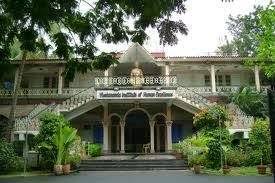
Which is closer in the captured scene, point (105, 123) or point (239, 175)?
point (239, 175)

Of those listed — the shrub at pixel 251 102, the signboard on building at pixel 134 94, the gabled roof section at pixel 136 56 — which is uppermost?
the gabled roof section at pixel 136 56

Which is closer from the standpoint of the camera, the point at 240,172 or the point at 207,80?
the point at 240,172

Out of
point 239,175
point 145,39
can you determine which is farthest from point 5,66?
point 239,175

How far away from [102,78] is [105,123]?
292cm

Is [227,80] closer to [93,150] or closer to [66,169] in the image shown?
[93,150]

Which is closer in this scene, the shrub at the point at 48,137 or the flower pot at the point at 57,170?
the flower pot at the point at 57,170

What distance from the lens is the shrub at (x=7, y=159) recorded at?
63.4 ft

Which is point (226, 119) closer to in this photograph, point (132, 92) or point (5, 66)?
point (132, 92)

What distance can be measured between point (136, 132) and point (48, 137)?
10.4 metres

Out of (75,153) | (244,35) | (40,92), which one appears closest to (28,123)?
(75,153)

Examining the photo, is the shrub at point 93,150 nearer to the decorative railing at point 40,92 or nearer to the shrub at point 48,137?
the shrub at point 48,137

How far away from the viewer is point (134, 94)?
25750 mm

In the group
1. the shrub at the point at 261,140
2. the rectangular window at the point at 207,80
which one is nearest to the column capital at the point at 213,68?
the rectangular window at the point at 207,80

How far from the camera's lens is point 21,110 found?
2839 cm
